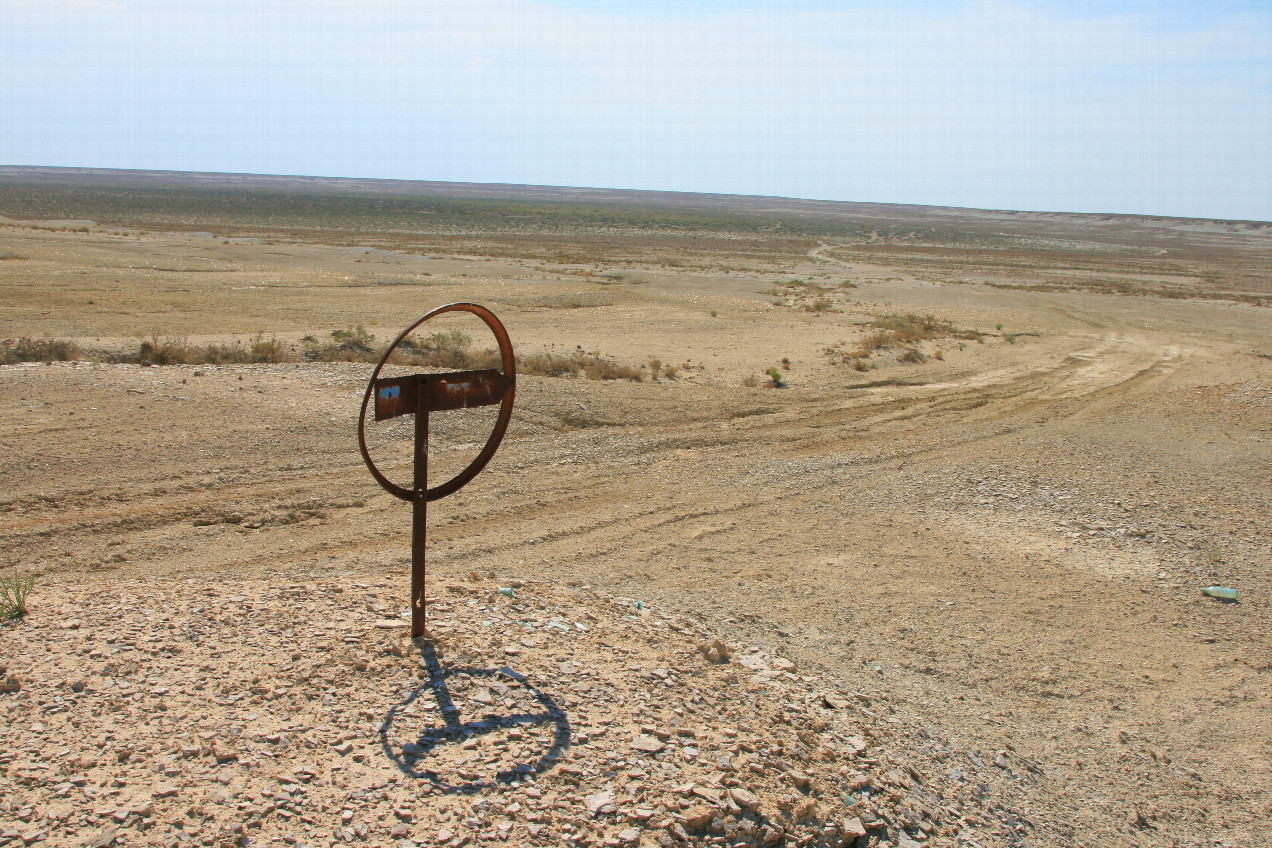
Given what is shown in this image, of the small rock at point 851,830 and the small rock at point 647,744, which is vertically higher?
the small rock at point 647,744

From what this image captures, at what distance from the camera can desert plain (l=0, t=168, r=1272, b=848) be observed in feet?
13.1

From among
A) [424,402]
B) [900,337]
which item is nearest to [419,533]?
[424,402]

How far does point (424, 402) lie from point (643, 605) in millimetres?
2828

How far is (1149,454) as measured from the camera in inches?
499

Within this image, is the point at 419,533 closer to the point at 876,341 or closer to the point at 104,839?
the point at 104,839

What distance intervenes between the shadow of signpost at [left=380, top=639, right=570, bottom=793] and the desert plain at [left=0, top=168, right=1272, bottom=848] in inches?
0.7

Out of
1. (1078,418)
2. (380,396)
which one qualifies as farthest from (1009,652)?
(1078,418)

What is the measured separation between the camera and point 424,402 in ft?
15.9

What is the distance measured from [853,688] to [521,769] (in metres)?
2.85

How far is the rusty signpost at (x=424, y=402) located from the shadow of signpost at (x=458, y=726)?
0.51 m

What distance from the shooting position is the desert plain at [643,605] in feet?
13.1

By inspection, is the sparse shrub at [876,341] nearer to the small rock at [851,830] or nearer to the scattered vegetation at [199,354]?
the scattered vegetation at [199,354]

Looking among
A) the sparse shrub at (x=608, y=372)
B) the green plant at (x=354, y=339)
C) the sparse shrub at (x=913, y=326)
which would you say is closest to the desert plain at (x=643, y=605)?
the sparse shrub at (x=608, y=372)

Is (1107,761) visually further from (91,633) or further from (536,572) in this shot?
(91,633)
